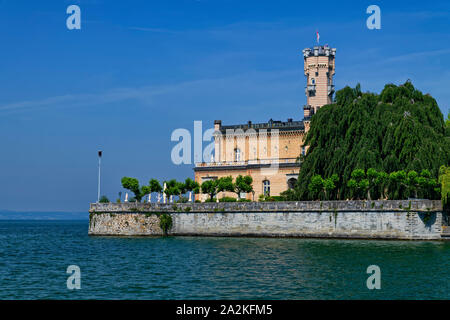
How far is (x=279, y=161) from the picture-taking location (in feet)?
235

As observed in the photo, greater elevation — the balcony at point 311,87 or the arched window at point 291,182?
the balcony at point 311,87

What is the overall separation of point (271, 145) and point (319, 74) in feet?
42.2

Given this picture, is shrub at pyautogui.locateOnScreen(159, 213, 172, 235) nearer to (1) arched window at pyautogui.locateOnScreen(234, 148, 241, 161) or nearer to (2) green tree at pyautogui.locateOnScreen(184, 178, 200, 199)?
(2) green tree at pyautogui.locateOnScreen(184, 178, 200, 199)

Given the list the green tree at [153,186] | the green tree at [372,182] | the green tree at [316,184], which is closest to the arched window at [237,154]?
the green tree at [153,186]

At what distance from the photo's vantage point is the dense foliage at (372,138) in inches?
1880

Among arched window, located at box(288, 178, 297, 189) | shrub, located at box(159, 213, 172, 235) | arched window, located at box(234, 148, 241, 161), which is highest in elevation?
arched window, located at box(234, 148, 241, 161)

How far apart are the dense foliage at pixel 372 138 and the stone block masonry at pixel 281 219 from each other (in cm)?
245

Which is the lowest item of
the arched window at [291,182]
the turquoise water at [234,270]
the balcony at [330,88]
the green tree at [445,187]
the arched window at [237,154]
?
the turquoise water at [234,270]

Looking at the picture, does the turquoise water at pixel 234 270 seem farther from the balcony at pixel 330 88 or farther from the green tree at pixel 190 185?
the balcony at pixel 330 88

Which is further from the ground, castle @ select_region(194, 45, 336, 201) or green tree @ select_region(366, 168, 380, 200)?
castle @ select_region(194, 45, 336, 201)

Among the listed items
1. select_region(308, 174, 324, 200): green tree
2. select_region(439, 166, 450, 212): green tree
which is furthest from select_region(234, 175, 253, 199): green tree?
select_region(439, 166, 450, 212): green tree

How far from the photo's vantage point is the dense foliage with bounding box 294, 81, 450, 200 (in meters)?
47.8

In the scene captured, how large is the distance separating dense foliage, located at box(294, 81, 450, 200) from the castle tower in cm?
2730
